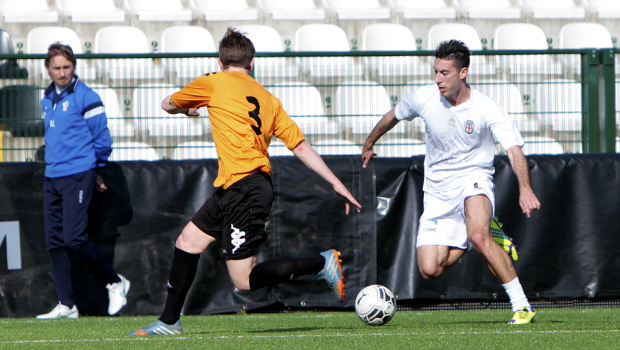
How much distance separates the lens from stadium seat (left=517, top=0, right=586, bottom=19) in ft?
40.8

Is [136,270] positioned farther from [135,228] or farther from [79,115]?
[79,115]

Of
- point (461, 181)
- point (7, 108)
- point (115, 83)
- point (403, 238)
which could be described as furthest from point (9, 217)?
point (461, 181)

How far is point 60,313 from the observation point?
24.1ft

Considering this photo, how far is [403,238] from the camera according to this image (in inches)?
307

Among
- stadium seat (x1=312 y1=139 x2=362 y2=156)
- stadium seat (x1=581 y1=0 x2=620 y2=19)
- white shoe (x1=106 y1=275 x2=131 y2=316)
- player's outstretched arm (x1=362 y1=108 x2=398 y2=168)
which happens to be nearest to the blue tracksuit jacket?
white shoe (x1=106 y1=275 x2=131 y2=316)

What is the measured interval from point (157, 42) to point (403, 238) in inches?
204

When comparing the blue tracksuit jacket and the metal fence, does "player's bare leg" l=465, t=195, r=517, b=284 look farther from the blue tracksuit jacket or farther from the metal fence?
the blue tracksuit jacket

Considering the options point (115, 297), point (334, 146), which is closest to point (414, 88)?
point (334, 146)

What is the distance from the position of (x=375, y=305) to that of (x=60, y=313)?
3.11 meters

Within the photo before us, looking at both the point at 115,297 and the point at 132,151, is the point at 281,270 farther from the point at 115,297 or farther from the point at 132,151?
the point at 132,151

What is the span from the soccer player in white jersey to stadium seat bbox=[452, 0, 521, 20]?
628cm

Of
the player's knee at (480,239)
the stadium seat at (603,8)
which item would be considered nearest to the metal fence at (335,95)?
the player's knee at (480,239)

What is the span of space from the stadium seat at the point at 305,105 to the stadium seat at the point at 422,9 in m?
4.36

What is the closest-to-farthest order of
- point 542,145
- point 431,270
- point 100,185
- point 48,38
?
point 431,270 → point 100,185 → point 542,145 → point 48,38
